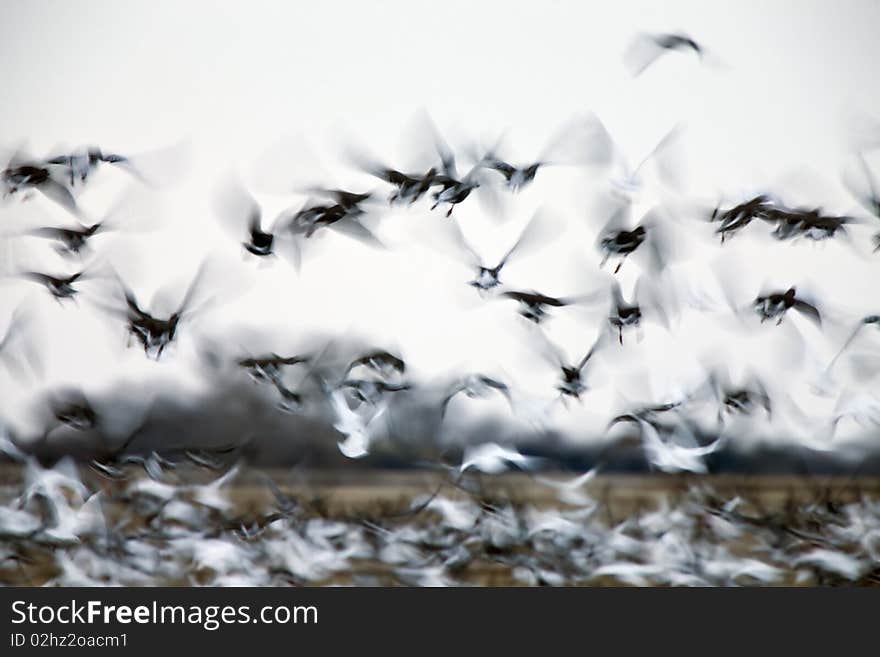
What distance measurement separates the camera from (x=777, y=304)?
211 cm

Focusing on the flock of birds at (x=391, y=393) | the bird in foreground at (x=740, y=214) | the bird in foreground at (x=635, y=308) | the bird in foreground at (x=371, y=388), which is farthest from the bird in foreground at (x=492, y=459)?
the bird in foreground at (x=740, y=214)

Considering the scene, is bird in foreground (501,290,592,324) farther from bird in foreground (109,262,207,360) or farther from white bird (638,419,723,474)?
bird in foreground (109,262,207,360)

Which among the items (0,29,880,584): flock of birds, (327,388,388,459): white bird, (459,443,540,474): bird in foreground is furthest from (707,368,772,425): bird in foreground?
(327,388,388,459): white bird

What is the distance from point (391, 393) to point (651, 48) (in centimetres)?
75

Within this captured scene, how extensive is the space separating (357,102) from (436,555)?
79cm

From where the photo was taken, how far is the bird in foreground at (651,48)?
211 centimetres

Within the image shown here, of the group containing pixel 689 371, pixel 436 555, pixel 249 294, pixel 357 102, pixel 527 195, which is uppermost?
pixel 357 102

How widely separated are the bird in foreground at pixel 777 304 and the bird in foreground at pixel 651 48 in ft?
1.41

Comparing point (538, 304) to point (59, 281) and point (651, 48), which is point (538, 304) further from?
point (59, 281)

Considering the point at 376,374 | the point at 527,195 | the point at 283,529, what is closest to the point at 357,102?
the point at 527,195

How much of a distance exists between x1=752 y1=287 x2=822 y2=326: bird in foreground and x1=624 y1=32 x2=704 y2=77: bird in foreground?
43 centimetres

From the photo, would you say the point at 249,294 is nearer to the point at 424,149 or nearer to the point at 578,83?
the point at 424,149

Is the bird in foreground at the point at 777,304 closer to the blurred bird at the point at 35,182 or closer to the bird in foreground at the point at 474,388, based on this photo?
the bird in foreground at the point at 474,388

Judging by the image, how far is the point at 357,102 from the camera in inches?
83.0
